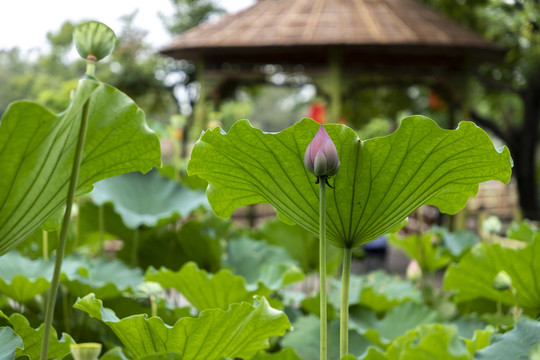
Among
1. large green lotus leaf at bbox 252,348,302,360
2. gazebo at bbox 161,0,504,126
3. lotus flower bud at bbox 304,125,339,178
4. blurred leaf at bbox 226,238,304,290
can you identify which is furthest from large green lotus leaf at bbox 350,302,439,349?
gazebo at bbox 161,0,504,126

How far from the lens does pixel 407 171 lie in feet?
2.16

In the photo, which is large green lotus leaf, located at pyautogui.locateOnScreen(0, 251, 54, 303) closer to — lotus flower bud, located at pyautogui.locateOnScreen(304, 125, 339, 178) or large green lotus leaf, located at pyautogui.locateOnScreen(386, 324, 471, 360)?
lotus flower bud, located at pyautogui.locateOnScreen(304, 125, 339, 178)

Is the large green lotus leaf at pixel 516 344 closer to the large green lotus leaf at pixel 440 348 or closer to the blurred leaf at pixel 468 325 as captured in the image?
the large green lotus leaf at pixel 440 348

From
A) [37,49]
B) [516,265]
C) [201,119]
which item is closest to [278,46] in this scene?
[201,119]

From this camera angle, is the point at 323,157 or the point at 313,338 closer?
the point at 323,157

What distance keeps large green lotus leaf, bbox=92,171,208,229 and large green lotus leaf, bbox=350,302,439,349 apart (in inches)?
18.9

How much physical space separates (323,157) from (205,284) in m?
0.60

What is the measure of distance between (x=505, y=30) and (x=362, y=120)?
367 centimetres

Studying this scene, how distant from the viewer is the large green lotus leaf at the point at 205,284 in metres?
1.08

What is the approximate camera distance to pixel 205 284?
1.11m

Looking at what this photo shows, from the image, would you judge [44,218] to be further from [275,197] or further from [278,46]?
[278,46]

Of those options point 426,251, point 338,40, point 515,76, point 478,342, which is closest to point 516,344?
point 478,342

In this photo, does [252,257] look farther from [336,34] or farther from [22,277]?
[336,34]

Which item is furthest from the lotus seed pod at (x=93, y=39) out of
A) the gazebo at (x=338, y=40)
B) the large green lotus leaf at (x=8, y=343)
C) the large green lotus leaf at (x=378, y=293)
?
the gazebo at (x=338, y=40)
